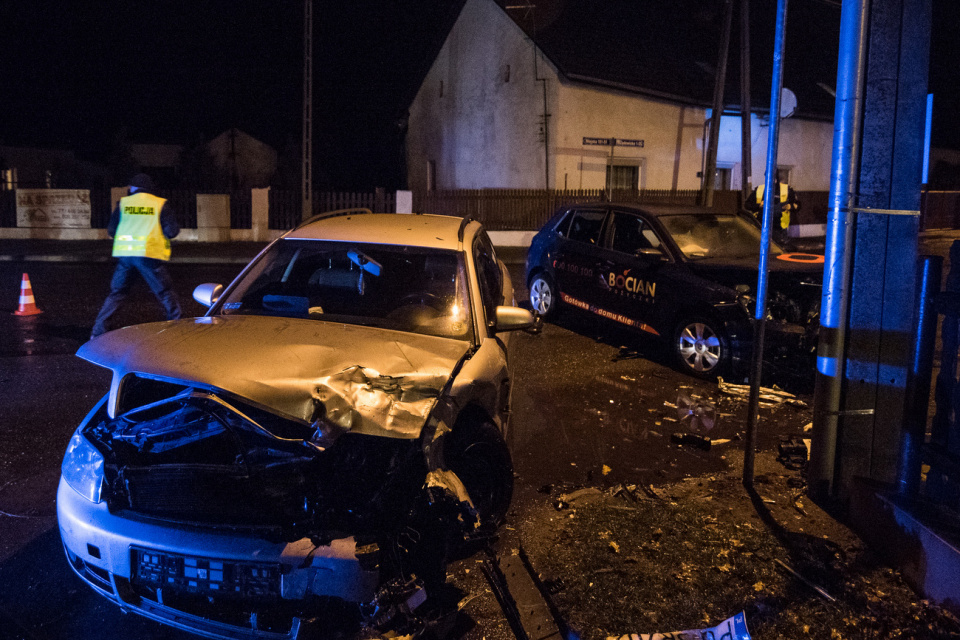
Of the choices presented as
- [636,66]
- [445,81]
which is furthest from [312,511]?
[445,81]

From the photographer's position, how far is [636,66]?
2362 cm

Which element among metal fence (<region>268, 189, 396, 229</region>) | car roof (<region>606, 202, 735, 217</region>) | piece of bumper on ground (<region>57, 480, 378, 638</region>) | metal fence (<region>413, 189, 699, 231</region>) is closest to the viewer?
piece of bumper on ground (<region>57, 480, 378, 638</region>)

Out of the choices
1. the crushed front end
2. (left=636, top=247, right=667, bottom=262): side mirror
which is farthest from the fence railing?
the crushed front end

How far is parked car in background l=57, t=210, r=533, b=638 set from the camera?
2879 mm

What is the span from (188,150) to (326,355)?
37.6 meters

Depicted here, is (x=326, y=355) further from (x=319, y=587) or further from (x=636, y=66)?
(x=636, y=66)

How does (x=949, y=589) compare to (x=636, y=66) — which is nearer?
(x=949, y=589)

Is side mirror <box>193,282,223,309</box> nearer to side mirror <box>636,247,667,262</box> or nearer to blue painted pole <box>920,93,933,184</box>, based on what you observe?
blue painted pole <box>920,93,933,184</box>

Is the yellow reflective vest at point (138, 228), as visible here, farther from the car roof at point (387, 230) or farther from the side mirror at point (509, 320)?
the side mirror at point (509, 320)

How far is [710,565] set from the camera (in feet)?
12.4

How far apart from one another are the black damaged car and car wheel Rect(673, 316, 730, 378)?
0.03ft

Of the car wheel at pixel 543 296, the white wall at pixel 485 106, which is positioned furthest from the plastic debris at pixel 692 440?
the white wall at pixel 485 106

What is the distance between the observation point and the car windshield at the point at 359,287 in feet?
14.4

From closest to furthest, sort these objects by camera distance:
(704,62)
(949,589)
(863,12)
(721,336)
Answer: (949,589) < (863,12) < (721,336) < (704,62)
